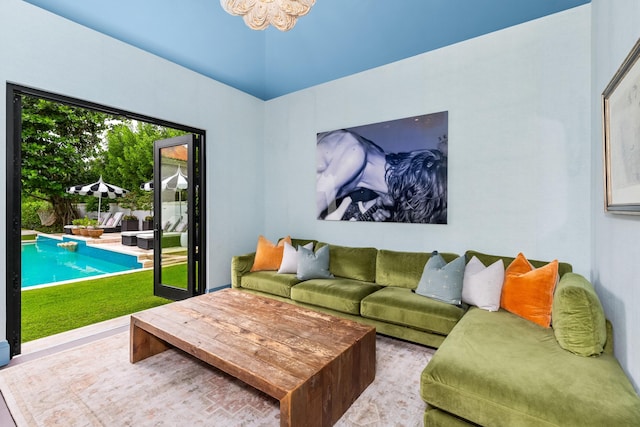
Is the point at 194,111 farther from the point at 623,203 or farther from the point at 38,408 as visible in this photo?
the point at 623,203

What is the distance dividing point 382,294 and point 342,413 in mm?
1184

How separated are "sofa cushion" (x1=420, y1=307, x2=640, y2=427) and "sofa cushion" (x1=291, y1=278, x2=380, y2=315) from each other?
1116 mm

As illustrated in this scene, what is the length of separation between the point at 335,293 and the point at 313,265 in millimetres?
578

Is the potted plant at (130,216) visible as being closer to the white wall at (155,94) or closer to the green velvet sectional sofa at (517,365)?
the white wall at (155,94)

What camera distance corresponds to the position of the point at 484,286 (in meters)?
2.35

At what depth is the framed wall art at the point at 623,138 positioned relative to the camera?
51.9 inches

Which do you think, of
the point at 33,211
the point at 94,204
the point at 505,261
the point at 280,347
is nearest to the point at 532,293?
the point at 505,261

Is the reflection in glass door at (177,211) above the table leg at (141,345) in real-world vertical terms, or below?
above

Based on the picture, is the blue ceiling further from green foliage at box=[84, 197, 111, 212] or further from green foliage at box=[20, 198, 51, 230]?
green foliage at box=[20, 198, 51, 230]

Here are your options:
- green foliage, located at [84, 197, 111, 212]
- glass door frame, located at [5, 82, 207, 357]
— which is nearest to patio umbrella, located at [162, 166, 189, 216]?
glass door frame, located at [5, 82, 207, 357]

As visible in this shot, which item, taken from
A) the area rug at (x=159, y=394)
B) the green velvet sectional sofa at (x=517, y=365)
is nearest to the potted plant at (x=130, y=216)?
the area rug at (x=159, y=394)

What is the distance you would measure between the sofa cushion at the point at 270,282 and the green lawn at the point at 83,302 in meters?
1.34

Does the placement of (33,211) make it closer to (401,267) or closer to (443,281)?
(401,267)

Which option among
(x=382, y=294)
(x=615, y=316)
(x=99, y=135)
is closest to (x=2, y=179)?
(x=382, y=294)
